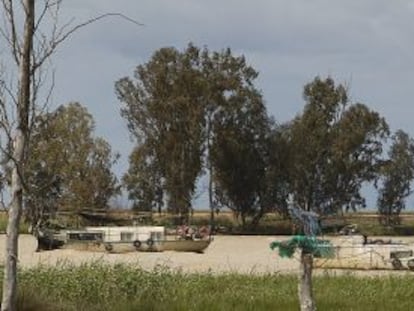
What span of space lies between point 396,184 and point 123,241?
37429 millimetres

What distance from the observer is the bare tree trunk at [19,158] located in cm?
982

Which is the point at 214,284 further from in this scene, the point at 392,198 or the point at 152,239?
the point at 392,198

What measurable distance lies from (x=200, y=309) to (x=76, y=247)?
3810 cm

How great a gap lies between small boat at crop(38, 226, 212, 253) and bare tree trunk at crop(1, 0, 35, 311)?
132 feet

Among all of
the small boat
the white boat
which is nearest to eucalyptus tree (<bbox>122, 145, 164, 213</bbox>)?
the small boat

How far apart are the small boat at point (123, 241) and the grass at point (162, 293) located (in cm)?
3261

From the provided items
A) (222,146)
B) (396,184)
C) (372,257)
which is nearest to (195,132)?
(222,146)

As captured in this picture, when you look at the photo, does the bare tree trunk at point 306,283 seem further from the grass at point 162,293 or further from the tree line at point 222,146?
the tree line at point 222,146

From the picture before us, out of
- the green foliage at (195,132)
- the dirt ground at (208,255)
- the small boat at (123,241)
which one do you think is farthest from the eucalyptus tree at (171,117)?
the small boat at (123,241)

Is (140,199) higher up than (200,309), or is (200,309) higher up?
(140,199)

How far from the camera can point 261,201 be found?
78.6 meters

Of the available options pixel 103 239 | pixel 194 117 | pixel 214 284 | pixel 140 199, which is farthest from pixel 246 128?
pixel 214 284

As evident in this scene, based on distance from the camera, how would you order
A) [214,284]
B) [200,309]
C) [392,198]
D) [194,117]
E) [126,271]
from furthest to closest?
[392,198], [194,117], [214,284], [126,271], [200,309]

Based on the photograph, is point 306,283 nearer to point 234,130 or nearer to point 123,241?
point 123,241
